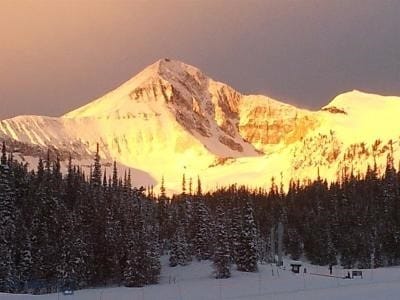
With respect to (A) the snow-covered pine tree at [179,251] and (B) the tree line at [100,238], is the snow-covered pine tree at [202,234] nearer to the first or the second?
(B) the tree line at [100,238]

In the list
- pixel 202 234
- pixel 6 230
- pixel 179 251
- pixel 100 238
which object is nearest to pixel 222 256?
pixel 179 251

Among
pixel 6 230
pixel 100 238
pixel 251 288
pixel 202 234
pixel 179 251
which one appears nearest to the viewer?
pixel 251 288

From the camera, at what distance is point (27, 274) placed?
77688 mm

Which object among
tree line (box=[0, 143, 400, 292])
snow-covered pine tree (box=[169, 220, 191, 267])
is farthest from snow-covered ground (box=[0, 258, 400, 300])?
tree line (box=[0, 143, 400, 292])

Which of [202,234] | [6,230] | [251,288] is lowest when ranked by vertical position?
[251,288]

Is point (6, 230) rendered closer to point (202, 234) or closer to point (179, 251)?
point (179, 251)

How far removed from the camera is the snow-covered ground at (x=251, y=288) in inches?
2142

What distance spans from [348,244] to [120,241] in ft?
156

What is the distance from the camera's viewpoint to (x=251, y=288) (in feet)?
224

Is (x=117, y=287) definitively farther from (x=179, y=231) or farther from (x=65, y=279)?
(x=179, y=231)

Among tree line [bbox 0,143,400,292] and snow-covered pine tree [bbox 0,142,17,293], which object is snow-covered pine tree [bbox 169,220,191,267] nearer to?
tree line [bbox 0,143,400,292]

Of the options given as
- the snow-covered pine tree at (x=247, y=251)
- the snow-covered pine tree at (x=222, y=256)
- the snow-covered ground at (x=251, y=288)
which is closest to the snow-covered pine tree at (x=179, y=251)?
the snow-covered ground at (x=251, y=288)

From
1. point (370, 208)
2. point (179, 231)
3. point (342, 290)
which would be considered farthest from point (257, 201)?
point (342, 290)

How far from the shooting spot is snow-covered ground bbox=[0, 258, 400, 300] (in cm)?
5441
